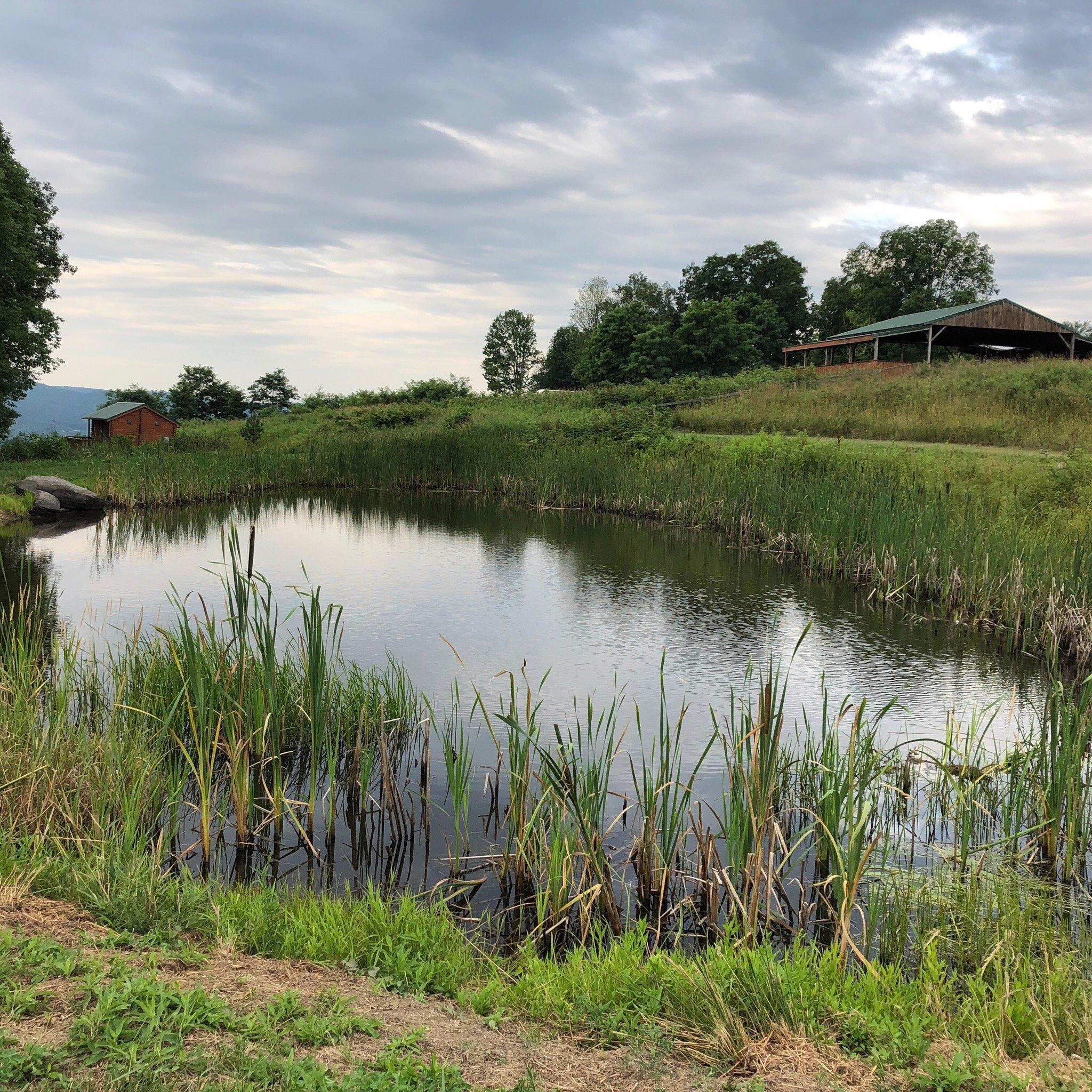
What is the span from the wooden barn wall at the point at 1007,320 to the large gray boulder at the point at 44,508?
3292 centimetres

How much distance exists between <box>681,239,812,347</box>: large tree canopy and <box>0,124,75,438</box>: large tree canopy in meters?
42.2

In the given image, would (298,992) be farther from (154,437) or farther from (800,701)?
(154,437)

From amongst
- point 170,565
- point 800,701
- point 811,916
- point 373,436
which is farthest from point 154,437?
point 811,916

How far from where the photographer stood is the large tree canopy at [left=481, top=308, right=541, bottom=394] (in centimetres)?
7281

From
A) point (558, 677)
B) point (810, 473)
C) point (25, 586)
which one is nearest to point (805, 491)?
point (810, 473)

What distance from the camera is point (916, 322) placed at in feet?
127

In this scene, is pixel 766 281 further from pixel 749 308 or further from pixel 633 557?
pixel 633 557

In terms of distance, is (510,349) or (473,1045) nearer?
(473,1045)

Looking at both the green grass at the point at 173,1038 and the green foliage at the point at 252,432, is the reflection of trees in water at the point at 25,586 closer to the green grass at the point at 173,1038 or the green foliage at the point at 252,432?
the green grass at the point at 173,1038

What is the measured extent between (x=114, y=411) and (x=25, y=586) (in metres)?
24.8

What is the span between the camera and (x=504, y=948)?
13.5ft

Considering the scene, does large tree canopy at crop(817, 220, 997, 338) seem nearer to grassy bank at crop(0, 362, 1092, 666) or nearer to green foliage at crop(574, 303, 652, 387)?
green foliage at crop(574, 303, 652, 387)

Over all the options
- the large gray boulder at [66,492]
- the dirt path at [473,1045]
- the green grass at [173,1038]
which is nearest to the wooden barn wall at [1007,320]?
the large gray boulder at [66,492]

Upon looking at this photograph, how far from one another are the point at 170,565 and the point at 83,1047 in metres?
11.4
